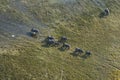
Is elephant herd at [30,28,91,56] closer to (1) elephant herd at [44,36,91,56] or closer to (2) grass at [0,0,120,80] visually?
(1) elephant herd at [44,36,91,56]

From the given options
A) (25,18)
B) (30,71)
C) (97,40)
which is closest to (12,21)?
(25,18)

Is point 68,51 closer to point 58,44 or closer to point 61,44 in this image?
point 61,44

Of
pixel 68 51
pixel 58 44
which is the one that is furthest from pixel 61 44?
pixel 68 51

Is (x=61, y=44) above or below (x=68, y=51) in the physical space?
above

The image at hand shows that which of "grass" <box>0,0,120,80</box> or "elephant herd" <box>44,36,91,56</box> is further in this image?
"elephant herd" <box>44,36,91,56</box>

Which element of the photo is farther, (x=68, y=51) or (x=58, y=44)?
(x=58, y=44)

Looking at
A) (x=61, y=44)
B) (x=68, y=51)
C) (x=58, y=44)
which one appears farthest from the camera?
(x=61, y=44)

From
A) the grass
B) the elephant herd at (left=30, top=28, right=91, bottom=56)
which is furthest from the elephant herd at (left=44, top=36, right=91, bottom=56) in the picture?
the grass

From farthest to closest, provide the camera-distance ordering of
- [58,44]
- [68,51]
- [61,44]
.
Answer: [61,44]
[58,44]
[68,51]
